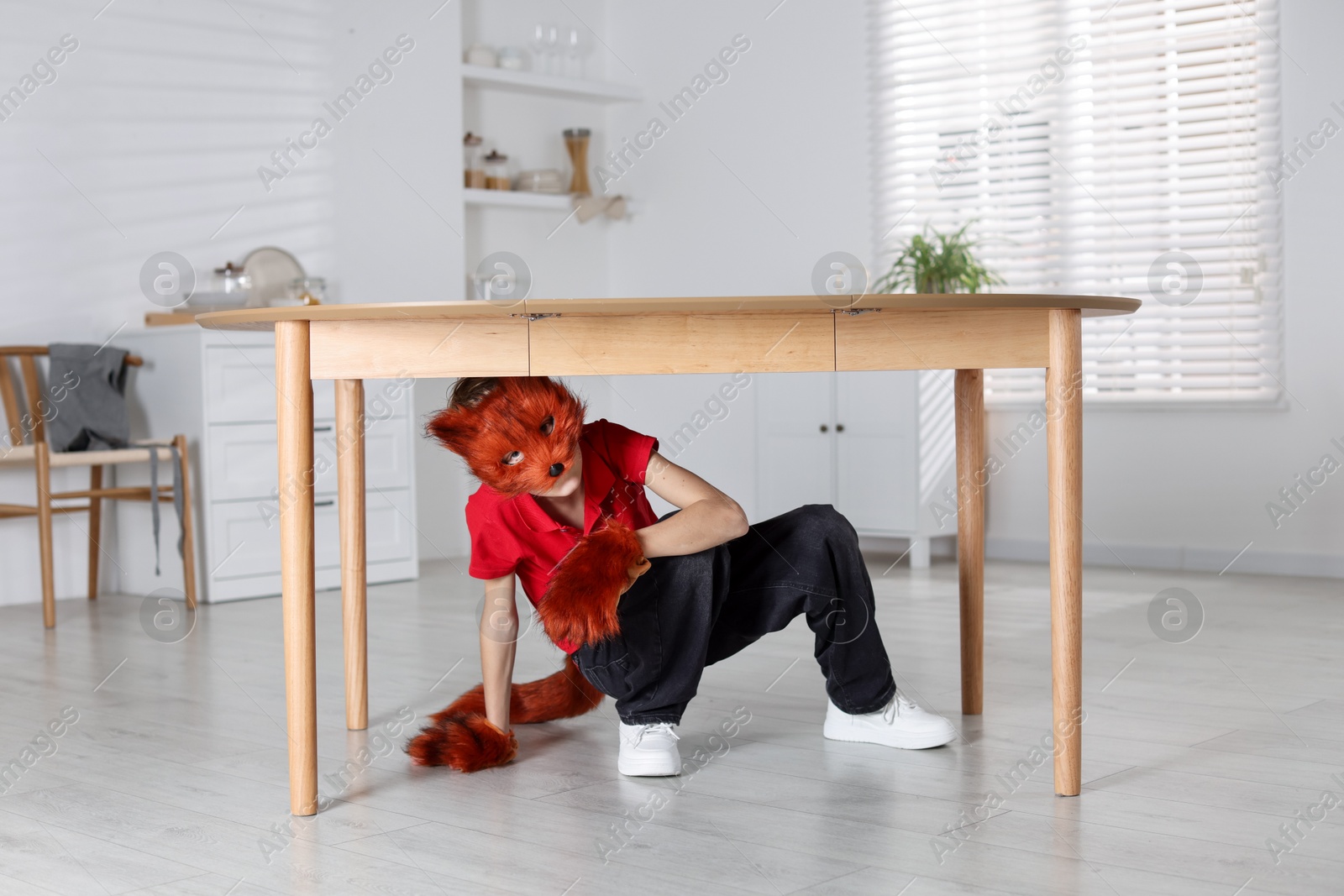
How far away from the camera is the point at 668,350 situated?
5.56 ft

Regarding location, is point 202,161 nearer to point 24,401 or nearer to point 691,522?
point 24,401

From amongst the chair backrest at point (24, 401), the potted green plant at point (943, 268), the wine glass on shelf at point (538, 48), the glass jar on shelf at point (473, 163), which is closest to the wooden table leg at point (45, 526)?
the chair backrest at point (24, 401)

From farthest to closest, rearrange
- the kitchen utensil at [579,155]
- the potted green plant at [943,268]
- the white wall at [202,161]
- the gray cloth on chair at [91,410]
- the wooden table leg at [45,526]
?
the kitchen utensil at [579,155] < the potted green plant at [943,268] < the white wall at [202,161] < the gray cloth on chair at [91,410] < the wooden table leg at [45,526]

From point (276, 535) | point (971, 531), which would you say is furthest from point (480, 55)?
point (971, 531)

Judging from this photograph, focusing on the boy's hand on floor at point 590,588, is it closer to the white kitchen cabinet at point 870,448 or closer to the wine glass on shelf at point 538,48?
the white kitchen cabinet at point 870,448

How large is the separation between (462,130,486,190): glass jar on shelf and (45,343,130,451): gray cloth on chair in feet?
5.95

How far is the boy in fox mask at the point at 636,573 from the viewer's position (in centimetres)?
175

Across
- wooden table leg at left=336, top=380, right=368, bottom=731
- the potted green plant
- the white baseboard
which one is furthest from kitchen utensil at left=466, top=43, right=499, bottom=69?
wooden table leg at left=336, top=380, right=368, bottom=731

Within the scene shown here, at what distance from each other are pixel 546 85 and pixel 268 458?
7.11ft

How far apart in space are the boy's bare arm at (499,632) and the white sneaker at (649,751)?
20 cm

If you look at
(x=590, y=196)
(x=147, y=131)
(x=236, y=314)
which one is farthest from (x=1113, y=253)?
(x=236, y=314)

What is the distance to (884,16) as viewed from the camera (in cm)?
508

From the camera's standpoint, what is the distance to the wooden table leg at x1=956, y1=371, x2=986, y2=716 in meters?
2.19

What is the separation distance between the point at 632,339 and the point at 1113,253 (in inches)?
133
